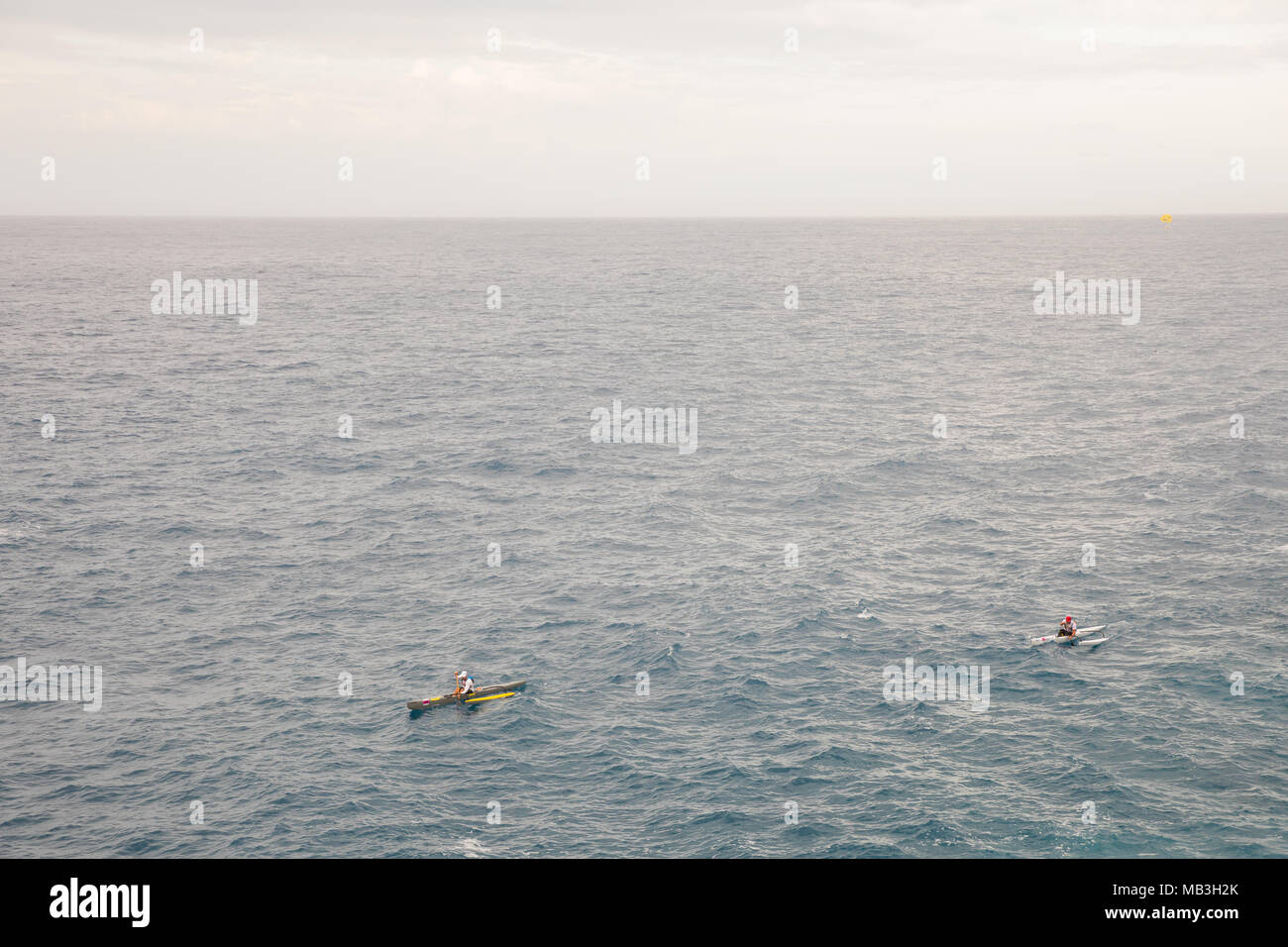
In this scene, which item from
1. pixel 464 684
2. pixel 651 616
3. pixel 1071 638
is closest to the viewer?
pixel 464 684

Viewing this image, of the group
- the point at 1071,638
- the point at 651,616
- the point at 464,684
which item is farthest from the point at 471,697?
the point at 1071,638

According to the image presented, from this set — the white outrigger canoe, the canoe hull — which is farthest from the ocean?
the canoe hull

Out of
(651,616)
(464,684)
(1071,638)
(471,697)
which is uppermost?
(1071,638)

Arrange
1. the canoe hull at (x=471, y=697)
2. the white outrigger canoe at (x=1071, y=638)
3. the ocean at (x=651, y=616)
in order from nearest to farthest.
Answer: the ocean at (x=651, y=616) → the canoe hull at (x=471, y=697) → the white outrigger canoe at (x=1071, y=638)

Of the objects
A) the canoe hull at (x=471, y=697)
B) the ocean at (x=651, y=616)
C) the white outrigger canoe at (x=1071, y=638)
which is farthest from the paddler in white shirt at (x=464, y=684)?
the white outrigger canoe at (x=1071, y=638)

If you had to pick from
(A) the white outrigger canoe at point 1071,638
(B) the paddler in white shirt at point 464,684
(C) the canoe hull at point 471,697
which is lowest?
(C) the canoe hull at point 471,697

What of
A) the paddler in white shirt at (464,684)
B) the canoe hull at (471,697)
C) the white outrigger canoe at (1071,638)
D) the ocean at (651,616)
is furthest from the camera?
the white outrigger canoe at (1071,638)

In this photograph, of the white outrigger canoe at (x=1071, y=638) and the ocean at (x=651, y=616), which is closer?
the ocean at (x=651, y=616)

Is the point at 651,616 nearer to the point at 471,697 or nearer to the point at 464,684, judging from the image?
the point at 471,697

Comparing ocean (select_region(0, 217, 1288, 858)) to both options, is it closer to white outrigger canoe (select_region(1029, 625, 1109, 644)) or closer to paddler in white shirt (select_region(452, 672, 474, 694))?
white outrigger canoe (select_region(1029, 625, 1109, 644))

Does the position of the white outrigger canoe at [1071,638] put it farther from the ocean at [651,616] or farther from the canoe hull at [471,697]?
the canoe hull at [471,697]
